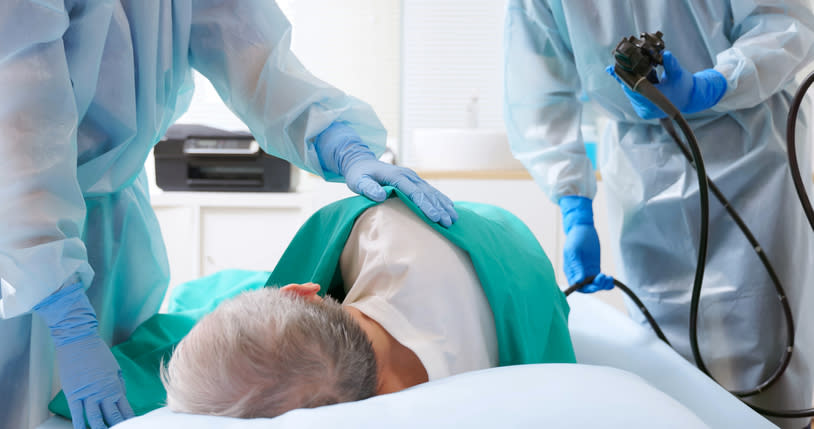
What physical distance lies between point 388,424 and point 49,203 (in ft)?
1.68

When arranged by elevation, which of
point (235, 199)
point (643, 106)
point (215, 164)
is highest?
point (643, 106)

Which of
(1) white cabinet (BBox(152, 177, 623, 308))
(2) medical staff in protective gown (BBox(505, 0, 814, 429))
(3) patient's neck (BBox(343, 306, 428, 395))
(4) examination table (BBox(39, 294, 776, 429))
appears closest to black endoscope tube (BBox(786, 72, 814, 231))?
(2) medical staff in protective gown (BBox(505, 0, 814, 429))

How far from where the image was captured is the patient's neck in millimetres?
728

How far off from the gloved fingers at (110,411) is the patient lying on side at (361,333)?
3.9 inches

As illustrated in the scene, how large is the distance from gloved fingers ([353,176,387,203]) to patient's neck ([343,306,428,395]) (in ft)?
0.61

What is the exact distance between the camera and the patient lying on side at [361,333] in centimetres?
60

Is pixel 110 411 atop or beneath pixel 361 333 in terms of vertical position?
beneath

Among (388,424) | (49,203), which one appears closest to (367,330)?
(388,424)

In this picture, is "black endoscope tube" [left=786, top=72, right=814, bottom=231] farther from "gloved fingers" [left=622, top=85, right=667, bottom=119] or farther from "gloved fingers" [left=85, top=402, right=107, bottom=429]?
"gloved fingers" [left=85, top=402, right=107, bottom=429]

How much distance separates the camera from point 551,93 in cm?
134

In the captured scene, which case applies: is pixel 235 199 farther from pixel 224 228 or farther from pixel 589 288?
→ pixel 589 288

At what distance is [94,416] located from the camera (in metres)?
0.77

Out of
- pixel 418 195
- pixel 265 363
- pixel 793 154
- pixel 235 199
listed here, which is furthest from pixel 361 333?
pixel 235 199

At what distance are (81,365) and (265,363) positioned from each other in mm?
330
